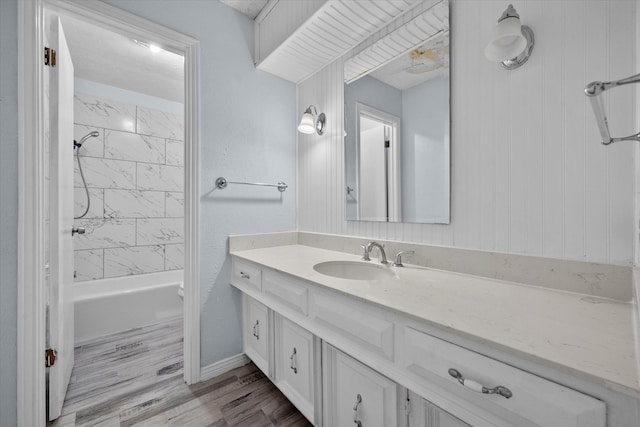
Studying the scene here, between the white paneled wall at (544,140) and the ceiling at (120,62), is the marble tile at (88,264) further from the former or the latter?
the white paneled wall at (544,140)

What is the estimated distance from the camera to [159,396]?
151 cm

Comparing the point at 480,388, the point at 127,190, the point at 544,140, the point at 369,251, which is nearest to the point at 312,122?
the point at 369,251

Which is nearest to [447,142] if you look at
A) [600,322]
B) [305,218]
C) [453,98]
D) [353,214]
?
[453,98]

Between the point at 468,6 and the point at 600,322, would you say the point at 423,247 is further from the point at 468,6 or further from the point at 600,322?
the point at 468,6

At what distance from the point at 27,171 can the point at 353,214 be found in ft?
5.26

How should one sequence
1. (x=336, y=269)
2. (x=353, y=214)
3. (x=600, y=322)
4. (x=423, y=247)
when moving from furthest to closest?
(x=353, y=214) → (x=336, y=269) → (x=423, y=247) → (x=600, y=322)

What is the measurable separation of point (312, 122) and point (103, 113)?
97.8 inches

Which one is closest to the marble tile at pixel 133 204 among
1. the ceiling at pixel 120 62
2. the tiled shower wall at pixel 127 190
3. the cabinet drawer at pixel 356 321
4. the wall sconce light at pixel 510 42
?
the tiled shower wall at pixel 127 190

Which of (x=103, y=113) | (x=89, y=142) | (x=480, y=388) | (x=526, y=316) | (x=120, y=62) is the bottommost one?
(x=480, y=388)

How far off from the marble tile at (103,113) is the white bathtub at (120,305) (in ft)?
5.34

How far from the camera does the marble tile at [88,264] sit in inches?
102

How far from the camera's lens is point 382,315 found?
2.73 ft

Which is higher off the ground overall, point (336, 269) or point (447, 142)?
point (447, 142)

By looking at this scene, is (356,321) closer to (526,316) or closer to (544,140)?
(526,316)
